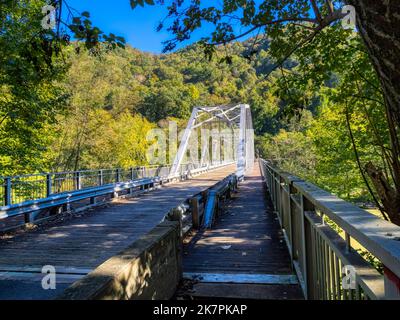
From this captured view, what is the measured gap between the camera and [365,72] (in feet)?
24.1

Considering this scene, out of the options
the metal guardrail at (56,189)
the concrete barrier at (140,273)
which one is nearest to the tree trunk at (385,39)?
the concrete barrier at (140,273)

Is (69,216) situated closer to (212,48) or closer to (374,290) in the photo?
(212,48)

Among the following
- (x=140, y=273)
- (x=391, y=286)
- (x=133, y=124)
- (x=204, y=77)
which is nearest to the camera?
(x=391, y=286)

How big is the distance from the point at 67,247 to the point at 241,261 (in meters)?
3.32

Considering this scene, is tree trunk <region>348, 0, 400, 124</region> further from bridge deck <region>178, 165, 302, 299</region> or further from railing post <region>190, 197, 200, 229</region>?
railing post <region>190, 197, 200, 229</region>

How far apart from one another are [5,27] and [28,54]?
955 cm

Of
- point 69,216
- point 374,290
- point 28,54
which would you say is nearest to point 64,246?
point 69,216

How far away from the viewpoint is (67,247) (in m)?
6.50

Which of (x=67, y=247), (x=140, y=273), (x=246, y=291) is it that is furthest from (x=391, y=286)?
(x=67, y=247)

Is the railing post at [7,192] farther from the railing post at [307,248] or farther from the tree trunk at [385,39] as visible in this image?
the tree trunk at [385,39]

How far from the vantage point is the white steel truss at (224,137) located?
29.5 meters

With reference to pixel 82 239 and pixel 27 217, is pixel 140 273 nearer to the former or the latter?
pixel 82 239

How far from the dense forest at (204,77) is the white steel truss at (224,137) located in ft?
17.2

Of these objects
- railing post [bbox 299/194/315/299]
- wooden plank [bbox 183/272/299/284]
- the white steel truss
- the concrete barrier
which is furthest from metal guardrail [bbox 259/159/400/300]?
the white steel truss
